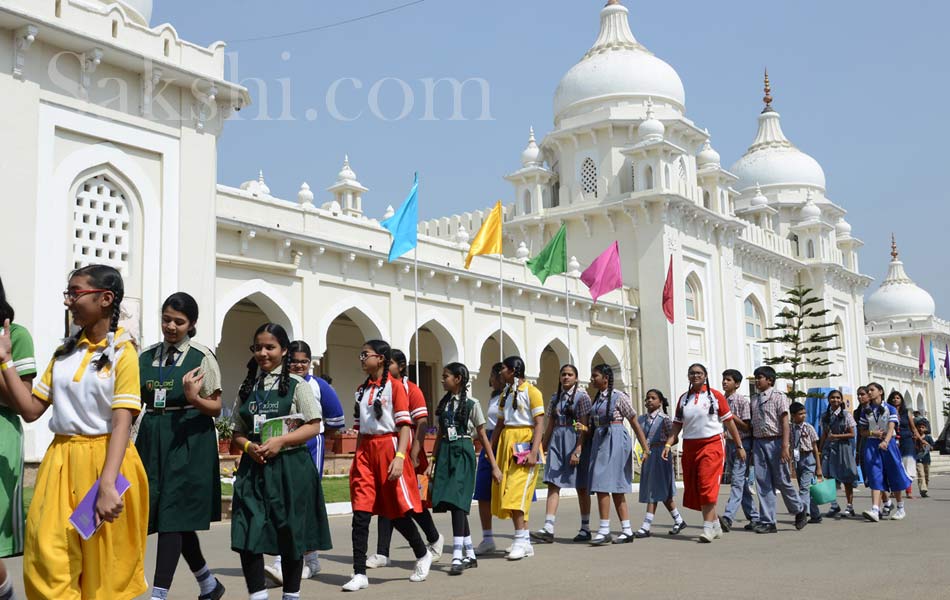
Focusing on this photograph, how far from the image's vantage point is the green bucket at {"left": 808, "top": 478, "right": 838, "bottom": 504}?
11031 mm

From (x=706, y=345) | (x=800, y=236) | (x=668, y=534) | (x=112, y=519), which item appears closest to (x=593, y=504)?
(x=668, y=534)

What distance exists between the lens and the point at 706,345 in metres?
32.5

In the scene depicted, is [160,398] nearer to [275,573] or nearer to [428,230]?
[275,573]

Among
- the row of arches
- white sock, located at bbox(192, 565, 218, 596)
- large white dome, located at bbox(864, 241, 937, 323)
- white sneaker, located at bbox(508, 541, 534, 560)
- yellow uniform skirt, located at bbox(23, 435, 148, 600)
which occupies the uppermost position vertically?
large white dome, located at bbox(864, 241, 937, 323)

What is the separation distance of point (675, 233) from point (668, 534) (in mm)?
21902

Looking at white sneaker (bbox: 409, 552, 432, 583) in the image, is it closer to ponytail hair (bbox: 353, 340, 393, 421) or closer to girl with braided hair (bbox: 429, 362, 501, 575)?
Answer: girl with braided hair (bbox: 429, 362, 501, 575)

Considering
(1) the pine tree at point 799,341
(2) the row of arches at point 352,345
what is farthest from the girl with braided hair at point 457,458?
(1) the pine tree at point 799,341

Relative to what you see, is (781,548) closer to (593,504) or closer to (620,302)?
(593,504)

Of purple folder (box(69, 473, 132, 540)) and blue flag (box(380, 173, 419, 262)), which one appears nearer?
purple folder (box(69, 473, 132, 540))

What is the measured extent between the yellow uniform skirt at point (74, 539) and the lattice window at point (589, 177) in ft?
95.4

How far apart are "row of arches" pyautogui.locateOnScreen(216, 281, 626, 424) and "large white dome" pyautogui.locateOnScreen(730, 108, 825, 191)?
18712 millimetres

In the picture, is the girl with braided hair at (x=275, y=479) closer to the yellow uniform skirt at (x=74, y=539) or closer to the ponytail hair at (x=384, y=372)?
the yellow uniform skirt at (x=74, y=539)

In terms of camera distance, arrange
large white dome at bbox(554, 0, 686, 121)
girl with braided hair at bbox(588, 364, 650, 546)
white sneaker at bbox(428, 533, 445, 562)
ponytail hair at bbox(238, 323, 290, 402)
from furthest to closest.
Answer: large white dome at bbox(554, 0, 686, 121) < girl with braided hair at bbox(588, 364, 650, 546) < white sneaker at bbox(428, 533, 445, 562) < ponytail hair at bbox(238, 323, 290, 402)

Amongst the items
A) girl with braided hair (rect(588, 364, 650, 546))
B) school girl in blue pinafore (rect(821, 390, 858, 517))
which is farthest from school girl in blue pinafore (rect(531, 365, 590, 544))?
school girl in blue pinafore (rect(821, 390, 858, 517))
